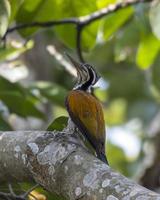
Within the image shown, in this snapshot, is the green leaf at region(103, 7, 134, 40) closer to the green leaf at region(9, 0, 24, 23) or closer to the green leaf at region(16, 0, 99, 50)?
the green leaf at region(16, 0, 99, 50)

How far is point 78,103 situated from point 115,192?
50.9 inches

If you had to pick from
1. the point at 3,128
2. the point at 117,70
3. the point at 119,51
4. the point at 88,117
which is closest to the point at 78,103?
the point at 88,117

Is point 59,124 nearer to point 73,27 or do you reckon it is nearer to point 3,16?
point 3,16

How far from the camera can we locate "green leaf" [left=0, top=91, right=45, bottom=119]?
153 inches

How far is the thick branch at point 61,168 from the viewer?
2318 mm

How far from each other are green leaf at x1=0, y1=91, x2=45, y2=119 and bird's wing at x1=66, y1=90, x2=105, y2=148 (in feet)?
1.14

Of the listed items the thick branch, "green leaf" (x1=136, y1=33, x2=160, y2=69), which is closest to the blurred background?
"green leaf" (x1=136, y1=33, x2=160, y2=69)

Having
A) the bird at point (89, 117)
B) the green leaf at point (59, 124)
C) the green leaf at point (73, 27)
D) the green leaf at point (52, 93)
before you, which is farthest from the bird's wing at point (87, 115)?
the green leaf at point (73, 27)

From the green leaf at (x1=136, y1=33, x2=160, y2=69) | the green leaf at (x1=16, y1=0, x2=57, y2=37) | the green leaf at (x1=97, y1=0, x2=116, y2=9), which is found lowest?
the green leaf at (x1=136, y1=33, x2=160, y2=69)

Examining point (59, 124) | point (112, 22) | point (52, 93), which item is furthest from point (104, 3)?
point (59, 124)

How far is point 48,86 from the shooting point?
172 inches

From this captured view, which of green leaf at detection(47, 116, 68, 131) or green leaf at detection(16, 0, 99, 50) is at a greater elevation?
green leaf at detection(16, 0, 99, 50)

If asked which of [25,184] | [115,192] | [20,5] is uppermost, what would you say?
[20,5]

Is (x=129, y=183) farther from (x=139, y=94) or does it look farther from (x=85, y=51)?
(x=139, y=94)
